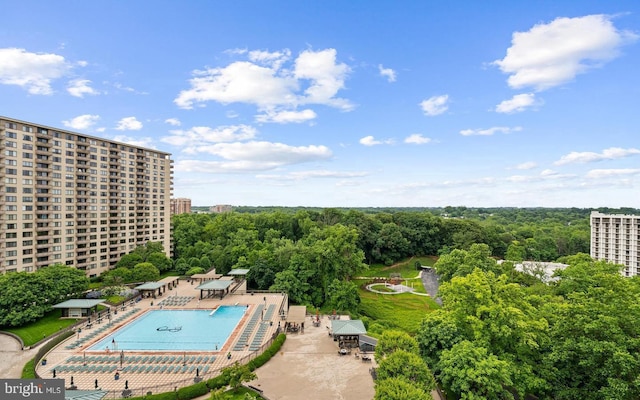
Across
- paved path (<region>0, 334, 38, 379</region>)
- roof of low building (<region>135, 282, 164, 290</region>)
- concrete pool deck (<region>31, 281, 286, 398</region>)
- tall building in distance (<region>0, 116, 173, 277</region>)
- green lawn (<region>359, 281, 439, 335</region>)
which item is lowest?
green lawn (<region>359, 281, 439, 335</region>)

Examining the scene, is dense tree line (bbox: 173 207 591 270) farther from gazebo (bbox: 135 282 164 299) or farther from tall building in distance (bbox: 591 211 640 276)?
gazebo (bbox: 135 282 164 299)

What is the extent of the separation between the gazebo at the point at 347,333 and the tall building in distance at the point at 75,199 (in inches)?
1667

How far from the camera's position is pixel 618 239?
195 ft

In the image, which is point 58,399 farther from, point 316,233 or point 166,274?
point 166,274

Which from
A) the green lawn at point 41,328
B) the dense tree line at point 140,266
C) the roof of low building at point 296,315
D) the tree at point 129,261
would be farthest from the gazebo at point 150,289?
the roof of low building at point 296,315

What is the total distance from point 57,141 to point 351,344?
49094 millimetres

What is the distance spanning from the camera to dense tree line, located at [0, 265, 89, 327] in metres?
29.8

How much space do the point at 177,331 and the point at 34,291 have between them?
15504 millimetres

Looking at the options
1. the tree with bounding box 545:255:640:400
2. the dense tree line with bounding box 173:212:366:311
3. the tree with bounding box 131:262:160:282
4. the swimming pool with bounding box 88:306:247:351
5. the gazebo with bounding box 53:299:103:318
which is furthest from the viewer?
the tree with bounding box 131:262:160:282

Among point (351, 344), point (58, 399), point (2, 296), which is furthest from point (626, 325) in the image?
point (2, 296)

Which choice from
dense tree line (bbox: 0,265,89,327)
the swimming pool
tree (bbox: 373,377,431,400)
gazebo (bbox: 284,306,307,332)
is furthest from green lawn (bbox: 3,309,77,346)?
tree (bbox: 373,377,431,400)

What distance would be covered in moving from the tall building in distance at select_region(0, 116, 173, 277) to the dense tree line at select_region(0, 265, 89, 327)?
12660mm

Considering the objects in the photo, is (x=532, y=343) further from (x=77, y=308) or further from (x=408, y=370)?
(x=77, y=308)

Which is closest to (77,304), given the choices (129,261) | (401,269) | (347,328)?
(129,261)
